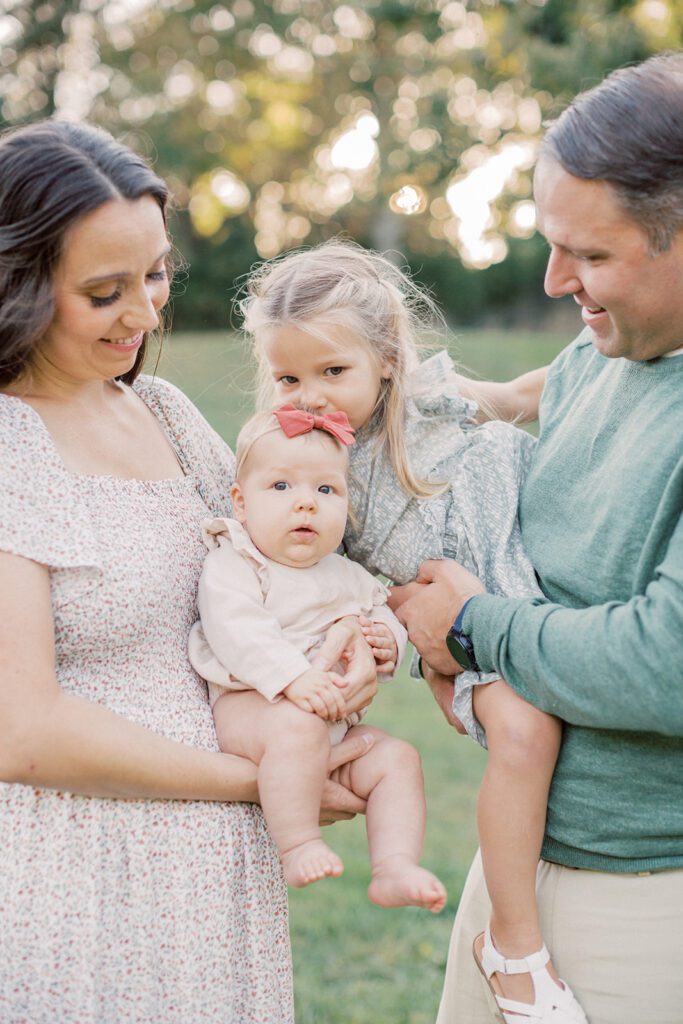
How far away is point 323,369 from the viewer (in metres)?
2.77

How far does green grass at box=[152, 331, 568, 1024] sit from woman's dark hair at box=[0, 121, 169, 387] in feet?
2.27

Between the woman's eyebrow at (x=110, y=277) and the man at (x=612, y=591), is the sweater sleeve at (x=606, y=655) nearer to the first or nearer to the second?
the man at (x=612, y=591)

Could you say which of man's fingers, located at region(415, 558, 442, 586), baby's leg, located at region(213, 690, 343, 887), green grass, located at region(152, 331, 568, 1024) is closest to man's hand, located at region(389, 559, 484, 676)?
man's fingers, located at region(415, 558, 442, 586)

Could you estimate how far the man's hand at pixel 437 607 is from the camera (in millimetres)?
2535

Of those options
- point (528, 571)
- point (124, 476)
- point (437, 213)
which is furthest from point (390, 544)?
point (437, 213)

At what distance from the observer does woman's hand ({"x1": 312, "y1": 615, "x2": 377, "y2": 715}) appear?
247cm

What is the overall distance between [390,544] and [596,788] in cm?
77

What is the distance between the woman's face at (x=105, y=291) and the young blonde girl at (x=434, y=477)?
17.4 inches

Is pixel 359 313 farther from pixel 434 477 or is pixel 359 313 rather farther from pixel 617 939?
pixel 617 939

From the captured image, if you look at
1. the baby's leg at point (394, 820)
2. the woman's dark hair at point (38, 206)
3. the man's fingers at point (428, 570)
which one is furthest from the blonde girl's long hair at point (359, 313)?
the baby's leg at point (394, 820)

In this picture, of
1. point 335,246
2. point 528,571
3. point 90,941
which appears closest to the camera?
point 90,941

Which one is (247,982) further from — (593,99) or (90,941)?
(593,99)

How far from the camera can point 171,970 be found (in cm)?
224

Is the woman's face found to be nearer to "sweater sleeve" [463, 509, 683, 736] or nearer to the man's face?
the man's face
